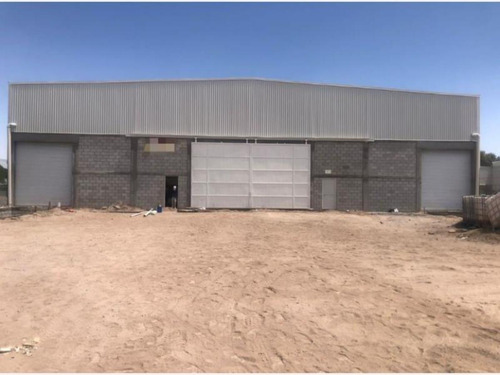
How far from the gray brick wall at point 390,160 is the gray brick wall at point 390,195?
1.60ft

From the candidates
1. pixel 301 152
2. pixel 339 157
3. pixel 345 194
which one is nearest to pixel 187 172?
pixel 301 152

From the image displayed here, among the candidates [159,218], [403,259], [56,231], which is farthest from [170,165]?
[403,259]

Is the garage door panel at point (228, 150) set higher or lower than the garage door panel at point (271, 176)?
higher

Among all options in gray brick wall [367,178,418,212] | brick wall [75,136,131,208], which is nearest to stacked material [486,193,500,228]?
gray brick wall [367,178,418,212]

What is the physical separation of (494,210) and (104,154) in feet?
72.6

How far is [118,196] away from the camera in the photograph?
26312 millimetres

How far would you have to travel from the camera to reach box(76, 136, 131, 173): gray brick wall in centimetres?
2636

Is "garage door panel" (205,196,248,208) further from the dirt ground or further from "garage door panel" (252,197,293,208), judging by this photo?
A: the dirt ground

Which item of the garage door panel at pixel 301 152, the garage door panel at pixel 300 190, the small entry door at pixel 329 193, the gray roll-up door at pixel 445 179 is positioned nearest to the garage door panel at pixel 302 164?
the garage door panel at pixel 301 152

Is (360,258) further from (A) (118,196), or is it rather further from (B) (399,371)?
(A) (118,196)

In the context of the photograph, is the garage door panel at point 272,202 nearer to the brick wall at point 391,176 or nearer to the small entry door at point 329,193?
the small entry door at point 329,193

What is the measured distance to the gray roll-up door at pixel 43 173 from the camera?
26.2 metres

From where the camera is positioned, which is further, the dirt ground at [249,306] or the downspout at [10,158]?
the downspout at [10,158]

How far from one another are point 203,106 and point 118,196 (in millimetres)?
8179
